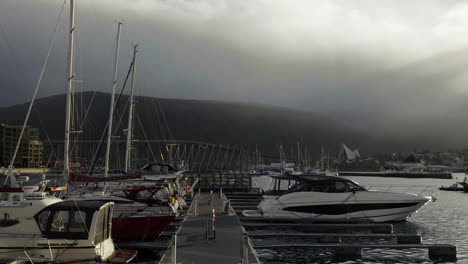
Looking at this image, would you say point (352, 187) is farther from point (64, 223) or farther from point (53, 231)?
point (53, 231)

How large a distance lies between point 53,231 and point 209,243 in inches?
268

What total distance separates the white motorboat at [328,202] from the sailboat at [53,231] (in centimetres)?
1813

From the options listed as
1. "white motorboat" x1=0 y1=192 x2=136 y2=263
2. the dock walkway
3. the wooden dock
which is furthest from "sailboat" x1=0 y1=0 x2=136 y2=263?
the wooden dock

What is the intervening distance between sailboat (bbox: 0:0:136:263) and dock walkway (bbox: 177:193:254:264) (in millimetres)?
3430

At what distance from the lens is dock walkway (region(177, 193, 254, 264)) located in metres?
17.6

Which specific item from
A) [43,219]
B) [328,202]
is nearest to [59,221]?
[43,219]

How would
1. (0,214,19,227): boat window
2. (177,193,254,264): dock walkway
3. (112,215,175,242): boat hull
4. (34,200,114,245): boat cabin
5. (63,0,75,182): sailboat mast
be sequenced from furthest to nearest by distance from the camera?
(63,0,75,182): sailboat mast → (112,215,175,242): boat hull → (177,193,254,264): dock walkway → (0,214,19,227): boat window → (34,200,114,245): boat cabin

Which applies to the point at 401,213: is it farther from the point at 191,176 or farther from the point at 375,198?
the point at 191,176

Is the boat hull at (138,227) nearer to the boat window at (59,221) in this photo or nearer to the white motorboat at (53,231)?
the white motorboat at (53,231)

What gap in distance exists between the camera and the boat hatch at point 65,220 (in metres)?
17.0

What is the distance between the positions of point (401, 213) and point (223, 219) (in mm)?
14926

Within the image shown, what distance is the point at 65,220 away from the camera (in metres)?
17.3

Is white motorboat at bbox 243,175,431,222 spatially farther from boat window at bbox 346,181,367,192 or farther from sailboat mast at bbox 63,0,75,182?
sailboat mast at bbox 63,0,75,182

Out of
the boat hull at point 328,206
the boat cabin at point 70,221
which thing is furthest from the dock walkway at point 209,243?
the boat hull at point 328,206
